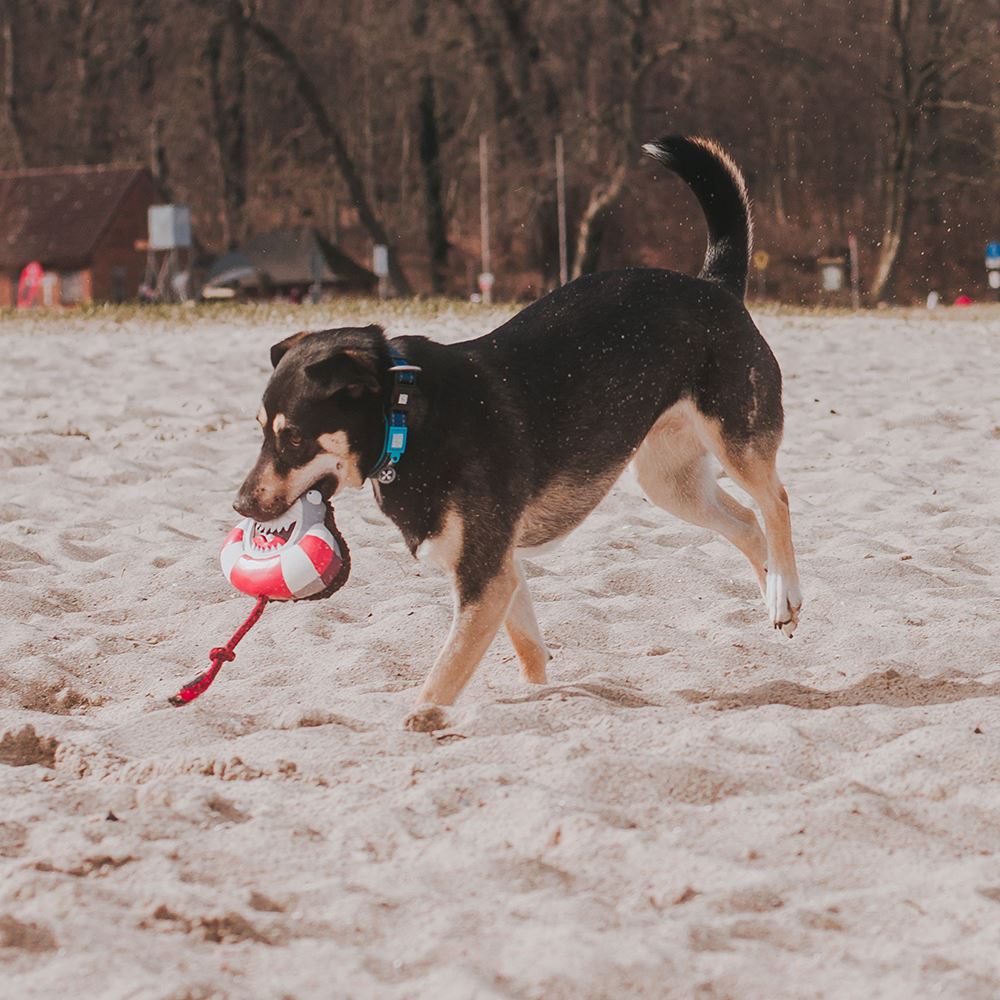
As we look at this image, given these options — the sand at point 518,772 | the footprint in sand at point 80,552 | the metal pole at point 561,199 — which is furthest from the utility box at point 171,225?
the footprint in sand at point 80,552

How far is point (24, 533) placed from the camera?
6.15m

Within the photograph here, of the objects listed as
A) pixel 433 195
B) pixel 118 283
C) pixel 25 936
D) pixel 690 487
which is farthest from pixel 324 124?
pixel 25 936

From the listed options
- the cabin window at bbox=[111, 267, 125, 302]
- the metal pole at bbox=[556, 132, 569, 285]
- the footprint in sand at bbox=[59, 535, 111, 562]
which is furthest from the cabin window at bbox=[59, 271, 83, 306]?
the footprint in sand at bbox=[59, 535, 111, 562]

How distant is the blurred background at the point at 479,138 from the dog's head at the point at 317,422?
87.6 ft

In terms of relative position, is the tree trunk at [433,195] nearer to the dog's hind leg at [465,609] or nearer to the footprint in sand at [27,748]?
the dog's hind leg at [465,609]

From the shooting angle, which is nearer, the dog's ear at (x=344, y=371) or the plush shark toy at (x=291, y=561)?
the dog's ear at (x=344, y=371)

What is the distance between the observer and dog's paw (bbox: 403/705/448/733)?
3.83 meters

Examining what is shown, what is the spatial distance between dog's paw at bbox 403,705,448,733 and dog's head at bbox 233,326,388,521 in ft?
1.99

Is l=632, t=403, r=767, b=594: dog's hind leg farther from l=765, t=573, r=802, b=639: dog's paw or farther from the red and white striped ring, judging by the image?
the red and white striped ring

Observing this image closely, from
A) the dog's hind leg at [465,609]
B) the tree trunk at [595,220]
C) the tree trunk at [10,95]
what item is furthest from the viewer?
the tree trunk at [10,95]

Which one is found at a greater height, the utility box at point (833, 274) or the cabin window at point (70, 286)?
the utility box at point (833, 274)

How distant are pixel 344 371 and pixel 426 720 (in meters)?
0.90

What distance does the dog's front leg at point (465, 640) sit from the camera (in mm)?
3920

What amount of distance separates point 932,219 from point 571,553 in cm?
4366
